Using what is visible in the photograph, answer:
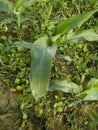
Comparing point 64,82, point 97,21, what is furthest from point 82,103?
point 97,21

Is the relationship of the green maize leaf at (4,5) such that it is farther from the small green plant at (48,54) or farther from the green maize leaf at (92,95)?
the green maize leaf at (92,95)

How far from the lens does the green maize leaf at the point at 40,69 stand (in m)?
1.70

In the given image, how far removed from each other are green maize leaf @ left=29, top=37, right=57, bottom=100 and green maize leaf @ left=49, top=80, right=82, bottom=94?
23 cm

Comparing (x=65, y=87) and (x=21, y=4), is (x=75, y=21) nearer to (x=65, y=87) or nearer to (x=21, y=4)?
(x=65, y=87)

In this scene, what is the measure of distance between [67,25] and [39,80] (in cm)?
47

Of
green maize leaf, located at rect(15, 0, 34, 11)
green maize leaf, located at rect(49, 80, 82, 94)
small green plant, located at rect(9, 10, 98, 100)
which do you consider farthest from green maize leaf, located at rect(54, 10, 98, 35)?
green maize leaf, located at rect(15, 0, 34, 11)

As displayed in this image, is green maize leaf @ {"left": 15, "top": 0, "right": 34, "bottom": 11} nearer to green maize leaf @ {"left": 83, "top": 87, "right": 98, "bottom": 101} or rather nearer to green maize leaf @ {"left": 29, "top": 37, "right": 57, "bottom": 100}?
green maize leaf @ {"left": 29, "top": 37, "right": 57, "bottom": 100}

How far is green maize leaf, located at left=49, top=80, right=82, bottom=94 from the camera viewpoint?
1.96 m

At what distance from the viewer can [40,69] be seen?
5.73 feet

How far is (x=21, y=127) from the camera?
199 cm

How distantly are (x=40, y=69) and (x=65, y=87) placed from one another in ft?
1.06

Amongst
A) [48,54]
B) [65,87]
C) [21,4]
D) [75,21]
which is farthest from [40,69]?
[21,4]

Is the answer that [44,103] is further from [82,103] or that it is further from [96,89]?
[96,89]

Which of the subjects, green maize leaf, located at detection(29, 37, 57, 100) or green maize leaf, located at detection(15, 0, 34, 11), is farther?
green maize leaf, located at detection(15, 0, 34, 11)
